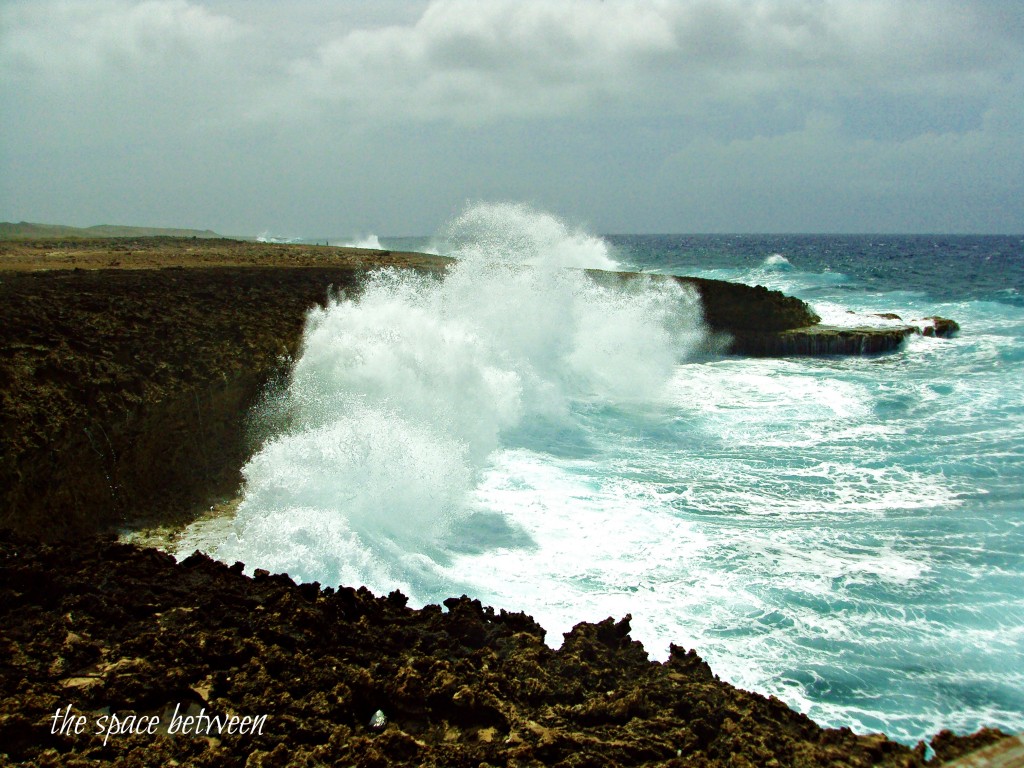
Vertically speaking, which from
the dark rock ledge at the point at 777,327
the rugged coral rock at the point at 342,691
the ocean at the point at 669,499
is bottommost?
the ocean at the point at 669,499

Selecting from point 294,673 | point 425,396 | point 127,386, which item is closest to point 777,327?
point 425,396

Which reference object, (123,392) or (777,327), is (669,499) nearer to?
(123,392)

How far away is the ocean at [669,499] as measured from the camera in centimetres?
621

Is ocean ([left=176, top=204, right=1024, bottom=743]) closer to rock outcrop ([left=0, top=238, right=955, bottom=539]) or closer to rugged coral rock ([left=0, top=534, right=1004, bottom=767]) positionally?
rock outcrop ([left=0, top=238, right=955, bottom=539])

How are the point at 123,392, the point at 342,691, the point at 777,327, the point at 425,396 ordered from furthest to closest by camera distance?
the point at 777,327 < the point at 425,396 < the point at 123,392 < the point at 342,691

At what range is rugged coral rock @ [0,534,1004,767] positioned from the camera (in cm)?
371

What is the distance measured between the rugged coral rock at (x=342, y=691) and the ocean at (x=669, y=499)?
1.49 meters

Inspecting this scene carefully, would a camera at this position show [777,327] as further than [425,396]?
Yes

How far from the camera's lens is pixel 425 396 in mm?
12227

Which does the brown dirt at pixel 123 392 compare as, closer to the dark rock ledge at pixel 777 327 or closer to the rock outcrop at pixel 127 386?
the rock outcrop at pixel 127 386

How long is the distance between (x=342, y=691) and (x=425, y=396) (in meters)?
8.25

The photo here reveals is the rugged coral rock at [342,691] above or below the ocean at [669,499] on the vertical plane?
above

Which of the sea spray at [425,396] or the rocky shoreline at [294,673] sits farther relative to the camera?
the sea spray at [425,396]

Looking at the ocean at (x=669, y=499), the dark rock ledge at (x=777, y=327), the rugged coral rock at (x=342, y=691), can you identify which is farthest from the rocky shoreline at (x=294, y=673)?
the dark rock ledge at (x=777, y=327)
